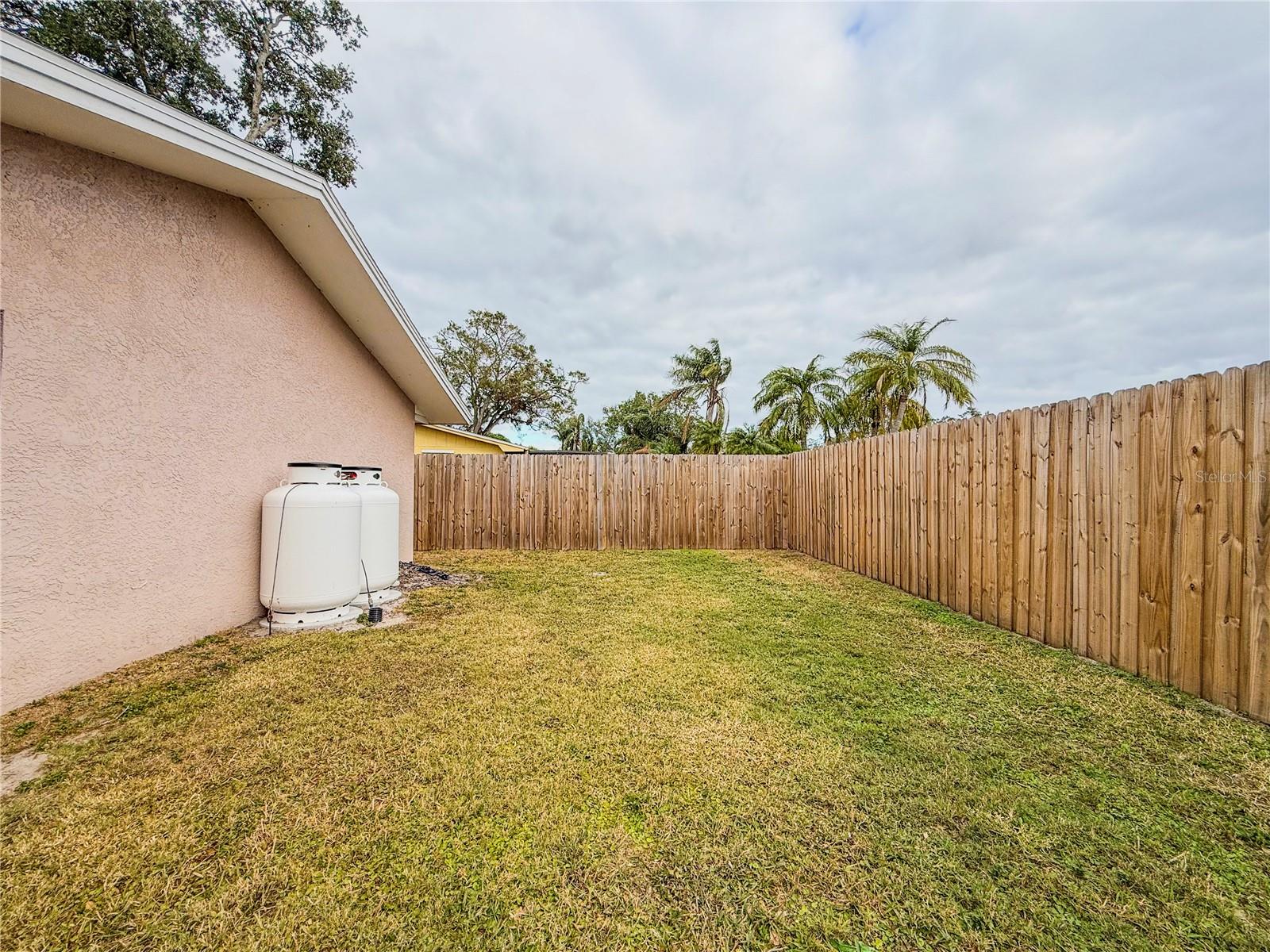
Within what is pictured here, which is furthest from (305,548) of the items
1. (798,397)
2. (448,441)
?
(798,397)

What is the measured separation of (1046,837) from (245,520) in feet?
16.4

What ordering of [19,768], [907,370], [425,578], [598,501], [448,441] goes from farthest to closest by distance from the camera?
[448,441] → [907,370] → [598,501] → [425,578] → [19,768]

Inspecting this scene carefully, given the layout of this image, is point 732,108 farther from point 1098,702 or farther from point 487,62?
point 1098,702

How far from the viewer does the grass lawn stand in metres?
1.23

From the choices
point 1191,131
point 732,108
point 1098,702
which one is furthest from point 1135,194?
point 1098,702

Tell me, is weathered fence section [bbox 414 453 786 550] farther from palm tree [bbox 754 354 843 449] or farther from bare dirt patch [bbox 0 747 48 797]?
bare dirt patch [bbox 0 747 48 797]

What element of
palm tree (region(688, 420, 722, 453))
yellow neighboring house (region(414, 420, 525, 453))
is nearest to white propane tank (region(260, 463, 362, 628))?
yellow neighboring house (region(414, 420, 525, 453))

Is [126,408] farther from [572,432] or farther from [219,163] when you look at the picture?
[572,432]

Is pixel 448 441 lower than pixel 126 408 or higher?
higher

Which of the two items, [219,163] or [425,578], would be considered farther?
[425,578]

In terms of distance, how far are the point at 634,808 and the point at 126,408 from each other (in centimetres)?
370

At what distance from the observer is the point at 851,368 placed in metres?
11.7

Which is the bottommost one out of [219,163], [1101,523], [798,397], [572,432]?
[1101,523]

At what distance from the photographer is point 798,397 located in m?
13.6
